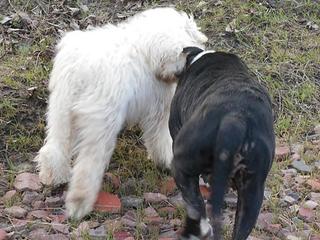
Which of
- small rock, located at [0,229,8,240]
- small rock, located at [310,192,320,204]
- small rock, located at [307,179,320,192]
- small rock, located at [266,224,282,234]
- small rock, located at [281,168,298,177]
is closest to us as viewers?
small rock, located at [0,229,8,240]

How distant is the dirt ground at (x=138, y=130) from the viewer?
3.77 meters

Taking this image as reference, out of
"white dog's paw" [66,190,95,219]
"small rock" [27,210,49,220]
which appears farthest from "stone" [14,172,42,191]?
"white dog's paw" [66,190,95,219]

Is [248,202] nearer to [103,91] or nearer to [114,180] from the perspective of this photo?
[103,91]

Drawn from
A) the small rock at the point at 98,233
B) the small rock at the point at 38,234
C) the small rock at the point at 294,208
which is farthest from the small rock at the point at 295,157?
the small rock at the point at 38,234

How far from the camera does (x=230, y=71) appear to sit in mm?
3471

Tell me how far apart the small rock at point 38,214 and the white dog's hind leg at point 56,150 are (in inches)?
12.2

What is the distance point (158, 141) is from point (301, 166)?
3.16 ft

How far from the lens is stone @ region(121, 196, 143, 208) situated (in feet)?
12.9

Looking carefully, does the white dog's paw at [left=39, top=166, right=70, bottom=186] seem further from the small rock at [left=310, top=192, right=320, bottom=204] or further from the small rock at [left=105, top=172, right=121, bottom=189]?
the small rock at [left=310, top=192, right=320, bottom=204]

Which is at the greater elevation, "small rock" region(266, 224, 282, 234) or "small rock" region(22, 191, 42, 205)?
"small rock" region(266, 224, 282, 234)

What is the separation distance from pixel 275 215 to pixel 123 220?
0.87m

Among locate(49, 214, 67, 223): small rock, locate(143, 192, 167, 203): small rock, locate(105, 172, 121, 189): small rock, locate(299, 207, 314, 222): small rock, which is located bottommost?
locate(105, 172, 121, 189): small rock

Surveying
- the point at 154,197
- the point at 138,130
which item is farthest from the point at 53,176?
the point at 138,130

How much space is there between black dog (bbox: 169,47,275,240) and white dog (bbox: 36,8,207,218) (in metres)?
0.59
